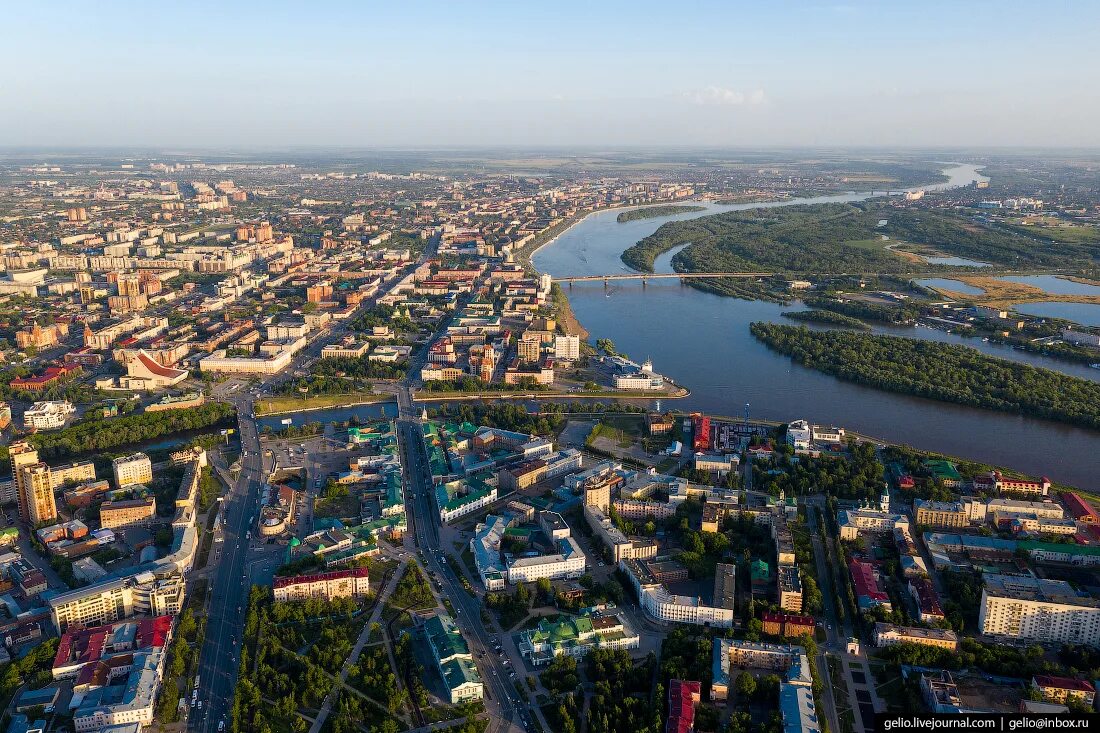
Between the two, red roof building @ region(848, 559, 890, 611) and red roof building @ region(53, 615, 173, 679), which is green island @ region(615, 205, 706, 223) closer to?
red roof building @ region(848, 559, 890, 611)

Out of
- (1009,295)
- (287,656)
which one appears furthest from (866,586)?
(1009,295)

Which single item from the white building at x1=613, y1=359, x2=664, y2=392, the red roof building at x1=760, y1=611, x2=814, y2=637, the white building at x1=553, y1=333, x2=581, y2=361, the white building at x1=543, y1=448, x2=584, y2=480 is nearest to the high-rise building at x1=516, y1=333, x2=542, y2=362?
the white building at x1=553, y1=333, x2=581, y2=361

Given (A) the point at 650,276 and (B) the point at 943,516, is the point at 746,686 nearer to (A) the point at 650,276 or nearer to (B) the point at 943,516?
(B) the point at 943,516

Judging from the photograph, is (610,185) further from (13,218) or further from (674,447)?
(674,447)

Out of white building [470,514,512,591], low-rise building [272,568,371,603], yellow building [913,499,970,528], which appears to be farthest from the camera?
yellow building [913,499,970,528]

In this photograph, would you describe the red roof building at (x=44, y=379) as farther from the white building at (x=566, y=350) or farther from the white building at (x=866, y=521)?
the white building at (x=866, y=521)

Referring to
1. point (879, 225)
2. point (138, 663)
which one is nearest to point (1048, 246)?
point (879, 225)
